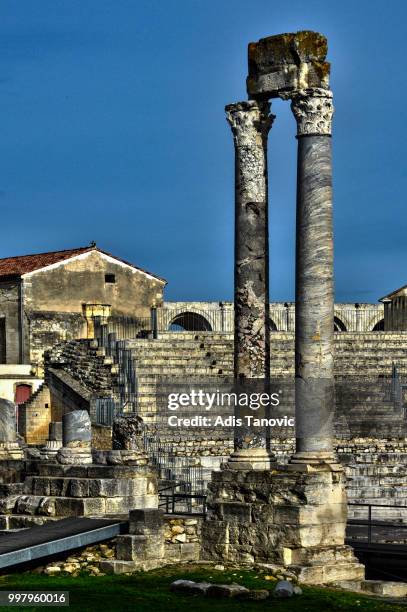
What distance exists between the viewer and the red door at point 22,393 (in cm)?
5175

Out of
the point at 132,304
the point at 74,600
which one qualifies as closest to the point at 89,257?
the point at 132,304

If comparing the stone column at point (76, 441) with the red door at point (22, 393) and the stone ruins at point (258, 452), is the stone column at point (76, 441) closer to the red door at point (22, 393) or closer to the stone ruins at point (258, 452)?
the stone ruins at point (258, 452)

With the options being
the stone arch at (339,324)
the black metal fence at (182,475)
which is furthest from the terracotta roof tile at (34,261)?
the black metal fence at (182,475)

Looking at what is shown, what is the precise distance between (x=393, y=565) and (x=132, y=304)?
105ft

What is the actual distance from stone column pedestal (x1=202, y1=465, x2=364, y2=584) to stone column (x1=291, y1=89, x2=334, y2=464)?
0.45 metres

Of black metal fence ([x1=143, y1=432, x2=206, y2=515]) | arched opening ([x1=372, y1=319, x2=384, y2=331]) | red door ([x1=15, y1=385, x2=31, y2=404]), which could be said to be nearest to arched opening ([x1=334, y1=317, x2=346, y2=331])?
arched opening ([x1=372, y1=319, x2=384, y2=331])

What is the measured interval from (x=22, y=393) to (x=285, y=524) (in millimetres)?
31579

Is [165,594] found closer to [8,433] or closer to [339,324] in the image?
[8,433]

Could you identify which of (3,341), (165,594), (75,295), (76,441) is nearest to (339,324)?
(75,295)

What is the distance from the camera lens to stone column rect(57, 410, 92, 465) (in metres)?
24.2

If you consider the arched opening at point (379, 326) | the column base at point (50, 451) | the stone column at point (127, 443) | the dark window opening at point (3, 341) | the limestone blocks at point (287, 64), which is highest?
the limestone blocks at point (287, 64)

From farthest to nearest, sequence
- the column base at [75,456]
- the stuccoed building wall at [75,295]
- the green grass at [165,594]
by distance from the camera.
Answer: the stuccoed building wall at [75,295]
the column base at [75,456]
the green grass at [165,594]

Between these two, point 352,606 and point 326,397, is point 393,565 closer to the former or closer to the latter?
point 326,397

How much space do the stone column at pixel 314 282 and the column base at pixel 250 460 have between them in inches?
30.5
